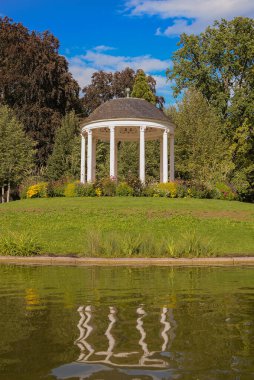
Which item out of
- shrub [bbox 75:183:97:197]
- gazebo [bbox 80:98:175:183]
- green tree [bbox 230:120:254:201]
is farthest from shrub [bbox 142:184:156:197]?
green tree [bbox 230:120:254:201]

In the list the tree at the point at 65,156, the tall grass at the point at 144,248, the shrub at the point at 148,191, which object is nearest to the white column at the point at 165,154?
the shrub at the point at 148,191

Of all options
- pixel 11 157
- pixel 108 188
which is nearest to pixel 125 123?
pixel 108 188

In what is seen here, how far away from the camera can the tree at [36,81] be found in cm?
5350

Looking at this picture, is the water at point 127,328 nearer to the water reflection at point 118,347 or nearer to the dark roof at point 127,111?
the water reflection at point 118,347

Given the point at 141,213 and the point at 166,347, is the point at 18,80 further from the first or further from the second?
the point at 166,347

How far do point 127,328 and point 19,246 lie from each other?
957cm

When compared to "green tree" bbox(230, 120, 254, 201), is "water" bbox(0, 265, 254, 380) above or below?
below

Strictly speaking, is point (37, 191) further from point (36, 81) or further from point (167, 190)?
point (36, 81)

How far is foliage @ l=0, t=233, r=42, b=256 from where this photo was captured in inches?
571

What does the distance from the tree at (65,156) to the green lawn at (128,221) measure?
17.1 metres

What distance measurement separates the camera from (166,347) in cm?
478

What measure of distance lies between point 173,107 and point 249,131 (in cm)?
866

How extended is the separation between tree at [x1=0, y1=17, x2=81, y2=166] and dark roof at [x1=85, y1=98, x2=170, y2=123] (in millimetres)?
20910

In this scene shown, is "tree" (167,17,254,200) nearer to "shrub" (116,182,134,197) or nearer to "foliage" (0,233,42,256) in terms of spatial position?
"shrub" (116,182,134,197)
